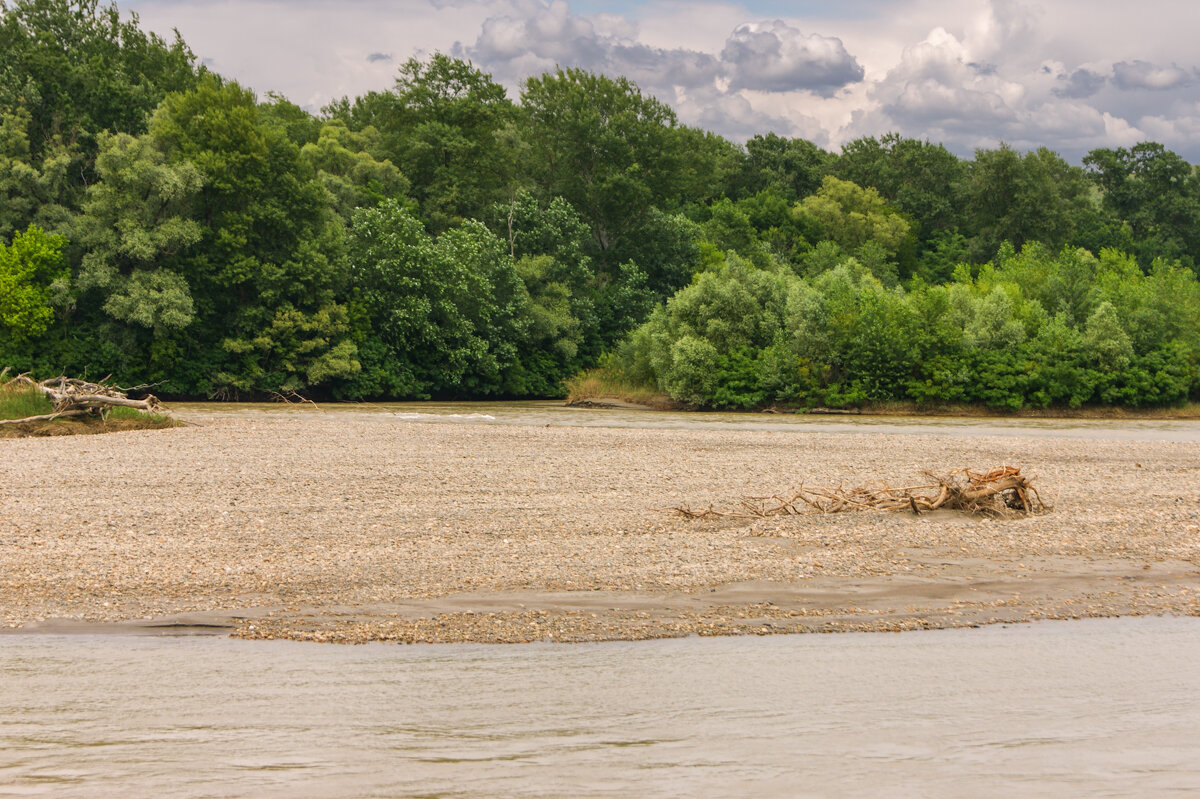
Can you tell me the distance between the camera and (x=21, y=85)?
49500 mm

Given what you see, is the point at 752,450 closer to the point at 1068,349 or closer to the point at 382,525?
the point at 382,525

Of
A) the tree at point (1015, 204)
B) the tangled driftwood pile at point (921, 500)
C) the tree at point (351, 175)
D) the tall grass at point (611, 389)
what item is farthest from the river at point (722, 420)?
the tree at point (1015, 204)

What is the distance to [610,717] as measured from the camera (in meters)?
9.14

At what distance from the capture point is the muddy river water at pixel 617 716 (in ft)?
26.0

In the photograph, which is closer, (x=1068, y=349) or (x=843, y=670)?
(x=843, y=670)

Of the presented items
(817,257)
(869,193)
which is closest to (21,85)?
(817,257)

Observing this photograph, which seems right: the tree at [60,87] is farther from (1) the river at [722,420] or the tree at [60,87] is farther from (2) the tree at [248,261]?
(1) the river at [722,420]

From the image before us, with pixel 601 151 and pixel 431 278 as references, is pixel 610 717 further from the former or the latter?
pixel 601 151

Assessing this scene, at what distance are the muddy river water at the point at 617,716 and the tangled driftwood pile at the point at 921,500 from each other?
194 inches

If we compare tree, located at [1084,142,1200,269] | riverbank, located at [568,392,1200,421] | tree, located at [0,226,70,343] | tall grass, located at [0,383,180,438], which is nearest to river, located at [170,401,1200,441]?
riverbank, located at [568,392,1200,421]

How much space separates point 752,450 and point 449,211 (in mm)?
40393

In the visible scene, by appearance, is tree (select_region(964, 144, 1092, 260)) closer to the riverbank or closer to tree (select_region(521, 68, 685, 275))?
tree (select_region(521, 68, 685, 275))

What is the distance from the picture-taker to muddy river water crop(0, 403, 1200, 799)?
26.0 ft

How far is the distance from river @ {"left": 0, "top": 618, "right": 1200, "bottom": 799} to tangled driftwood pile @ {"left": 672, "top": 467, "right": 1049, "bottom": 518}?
17.0 ft
